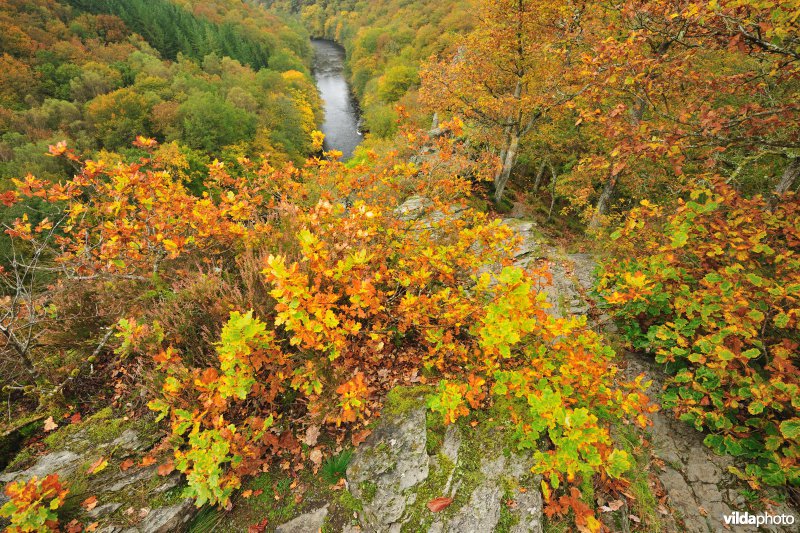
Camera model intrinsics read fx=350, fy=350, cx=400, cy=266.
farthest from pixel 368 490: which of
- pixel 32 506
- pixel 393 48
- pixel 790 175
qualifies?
pixel 393 48

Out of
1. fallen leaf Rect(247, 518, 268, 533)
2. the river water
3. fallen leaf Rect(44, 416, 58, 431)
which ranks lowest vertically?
the river water

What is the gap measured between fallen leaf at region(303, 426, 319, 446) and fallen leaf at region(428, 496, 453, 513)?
116 centimetres

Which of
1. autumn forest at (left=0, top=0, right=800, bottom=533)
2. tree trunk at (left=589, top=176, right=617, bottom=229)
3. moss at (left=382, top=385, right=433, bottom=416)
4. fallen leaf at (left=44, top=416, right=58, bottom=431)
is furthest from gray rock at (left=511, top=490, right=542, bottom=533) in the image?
tree trunk at (left=589, top=176, right=617, bottom=229)

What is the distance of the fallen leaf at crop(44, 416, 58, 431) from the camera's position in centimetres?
319

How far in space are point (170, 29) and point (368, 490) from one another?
264 feet

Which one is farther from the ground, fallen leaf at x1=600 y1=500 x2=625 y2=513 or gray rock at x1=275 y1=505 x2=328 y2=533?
fallen leaf at x1=600 y1=500 x2=625 y2=513

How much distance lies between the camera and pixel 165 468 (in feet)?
9.14

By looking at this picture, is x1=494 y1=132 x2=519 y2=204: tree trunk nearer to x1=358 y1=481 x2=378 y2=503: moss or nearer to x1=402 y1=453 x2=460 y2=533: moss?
x1=402 y1=453 x2=460 y2=533: moss

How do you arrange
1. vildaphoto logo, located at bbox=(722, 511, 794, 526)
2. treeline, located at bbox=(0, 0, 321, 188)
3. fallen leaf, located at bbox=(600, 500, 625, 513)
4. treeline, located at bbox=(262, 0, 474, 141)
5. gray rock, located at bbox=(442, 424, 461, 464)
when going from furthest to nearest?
treeline, located at bbox=(262, 0, 474, 141), treeline, located at bbox=(0, 0, 321, 188), vildaphoto logo, located at bbox=(722, 511, 794, 526), gray rock, located at bbox=(442, 424, 461, 464), fallen leaf, located at bbox=(600, 500, 625, 513)

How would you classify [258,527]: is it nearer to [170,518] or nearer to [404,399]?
[170,518]

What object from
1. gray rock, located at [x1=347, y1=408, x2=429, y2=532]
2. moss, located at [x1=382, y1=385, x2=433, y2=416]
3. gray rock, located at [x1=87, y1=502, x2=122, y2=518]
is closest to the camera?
gray rock, located at [x1=87, y1=502, x2=122, y2=518]

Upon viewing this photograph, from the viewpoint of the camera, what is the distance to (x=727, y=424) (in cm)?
394

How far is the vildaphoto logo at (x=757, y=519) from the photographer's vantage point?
3723mm

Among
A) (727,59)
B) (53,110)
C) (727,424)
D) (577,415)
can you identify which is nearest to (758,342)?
(727,424)
